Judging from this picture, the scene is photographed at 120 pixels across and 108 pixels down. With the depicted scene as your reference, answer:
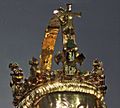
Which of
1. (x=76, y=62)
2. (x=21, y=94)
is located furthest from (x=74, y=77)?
(x=21, y=94)

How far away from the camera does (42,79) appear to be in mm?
2506

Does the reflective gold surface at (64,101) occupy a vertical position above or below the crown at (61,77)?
below

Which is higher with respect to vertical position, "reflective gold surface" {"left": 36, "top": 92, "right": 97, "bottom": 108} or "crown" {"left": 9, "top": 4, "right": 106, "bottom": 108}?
"crown" {"left": 9, "top": 4, "right": 106, "bottom": 108}

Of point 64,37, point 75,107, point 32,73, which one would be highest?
point 64,37

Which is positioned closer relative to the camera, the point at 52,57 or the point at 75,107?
the point at 75,107

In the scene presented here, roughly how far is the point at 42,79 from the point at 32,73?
52 mm

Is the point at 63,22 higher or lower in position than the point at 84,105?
higher

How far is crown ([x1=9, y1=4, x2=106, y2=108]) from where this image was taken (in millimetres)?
2492

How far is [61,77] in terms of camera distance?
2516 millimetres

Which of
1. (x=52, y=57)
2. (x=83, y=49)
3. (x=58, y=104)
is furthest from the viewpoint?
(x=83, y=49)

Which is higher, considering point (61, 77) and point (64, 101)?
point (61, 77)

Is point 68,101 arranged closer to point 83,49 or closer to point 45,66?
point 45,66

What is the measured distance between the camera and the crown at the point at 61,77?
249 cm

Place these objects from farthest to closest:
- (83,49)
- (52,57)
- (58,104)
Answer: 1. (83,49)
2. (52,57)
3. (58,104)
